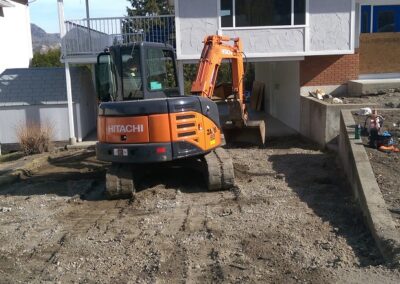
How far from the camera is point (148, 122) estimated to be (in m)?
8.94

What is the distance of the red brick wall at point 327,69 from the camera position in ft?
55.4

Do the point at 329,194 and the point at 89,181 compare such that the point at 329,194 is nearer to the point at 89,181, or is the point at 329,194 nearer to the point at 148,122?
the point at 148,122

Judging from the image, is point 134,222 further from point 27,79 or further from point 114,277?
point 27,79

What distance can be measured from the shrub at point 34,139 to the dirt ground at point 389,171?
972cm

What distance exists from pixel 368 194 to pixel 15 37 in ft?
67.1

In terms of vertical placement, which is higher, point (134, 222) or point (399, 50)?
point (399, 50)

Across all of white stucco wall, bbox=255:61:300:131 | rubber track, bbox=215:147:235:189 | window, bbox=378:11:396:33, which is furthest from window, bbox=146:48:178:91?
window, bbox=378:11:396:33

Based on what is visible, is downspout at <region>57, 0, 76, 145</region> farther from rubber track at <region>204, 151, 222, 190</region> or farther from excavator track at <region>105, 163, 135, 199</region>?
rubber track at <region>204, 151, 222, 190</region>

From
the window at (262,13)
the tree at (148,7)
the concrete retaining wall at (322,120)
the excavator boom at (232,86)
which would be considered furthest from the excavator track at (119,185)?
the tree at (148,7)

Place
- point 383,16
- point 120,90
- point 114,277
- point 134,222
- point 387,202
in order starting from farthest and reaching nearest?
point 383,16 → point 120,90 → point 134,222 → point 387,202 → point 114,277

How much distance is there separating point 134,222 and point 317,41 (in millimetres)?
10454

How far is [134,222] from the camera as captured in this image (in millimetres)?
7922

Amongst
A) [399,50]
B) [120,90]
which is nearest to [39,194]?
[120,90]

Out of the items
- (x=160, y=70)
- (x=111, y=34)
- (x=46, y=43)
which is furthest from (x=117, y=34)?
(x=46, y=43)
